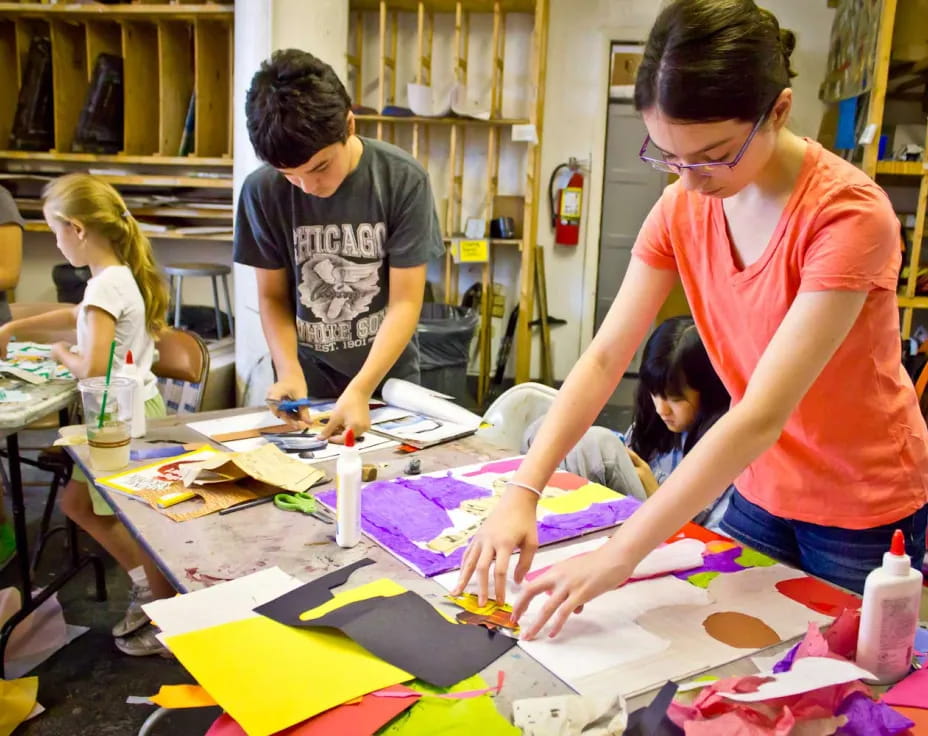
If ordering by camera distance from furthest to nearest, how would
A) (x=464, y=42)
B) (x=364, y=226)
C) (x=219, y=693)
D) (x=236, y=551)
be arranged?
(x=464, y=42) < (x=364, y=226) < (x=236, y=551) < (x=219, y=693)

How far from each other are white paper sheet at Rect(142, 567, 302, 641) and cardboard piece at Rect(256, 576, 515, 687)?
0.03 m

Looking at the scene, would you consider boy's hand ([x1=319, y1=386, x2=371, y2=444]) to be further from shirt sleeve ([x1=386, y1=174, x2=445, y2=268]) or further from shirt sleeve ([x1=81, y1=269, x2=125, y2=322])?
shirt sleeve ([x1=81, y1=269, x2=125, y2=322])

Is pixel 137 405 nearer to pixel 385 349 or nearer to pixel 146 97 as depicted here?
pixel 385 349

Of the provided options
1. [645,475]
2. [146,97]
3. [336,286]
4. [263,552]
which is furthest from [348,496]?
[146,97]

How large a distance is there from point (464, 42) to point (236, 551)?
4.09 metres

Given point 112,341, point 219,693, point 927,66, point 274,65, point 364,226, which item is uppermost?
point 927,66

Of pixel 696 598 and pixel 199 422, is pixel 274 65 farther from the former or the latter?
pixel 696 598

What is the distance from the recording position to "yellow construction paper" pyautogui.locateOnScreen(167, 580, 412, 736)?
829 mm

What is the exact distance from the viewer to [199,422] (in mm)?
1864

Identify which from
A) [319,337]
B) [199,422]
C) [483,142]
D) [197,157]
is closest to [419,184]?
[319,337]

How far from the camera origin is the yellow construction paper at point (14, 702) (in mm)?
1831

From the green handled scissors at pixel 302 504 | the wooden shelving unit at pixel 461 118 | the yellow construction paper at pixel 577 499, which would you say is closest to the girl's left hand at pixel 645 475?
the yellow construction paper at pixel 577 499

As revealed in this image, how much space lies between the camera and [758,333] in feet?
3.43

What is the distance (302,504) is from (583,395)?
0.52 m
